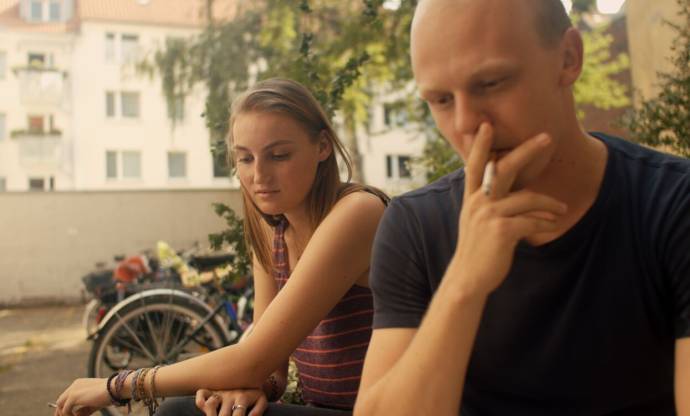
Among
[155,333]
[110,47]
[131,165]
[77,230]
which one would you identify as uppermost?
[110,47]

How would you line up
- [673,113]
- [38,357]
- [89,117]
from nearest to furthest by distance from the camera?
[673,113]
[38,357]
[89,117]

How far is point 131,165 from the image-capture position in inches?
1148

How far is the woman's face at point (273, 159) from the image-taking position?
2004mm

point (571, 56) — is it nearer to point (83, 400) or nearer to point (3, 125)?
point (83, 400)

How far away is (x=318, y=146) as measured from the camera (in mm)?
2143

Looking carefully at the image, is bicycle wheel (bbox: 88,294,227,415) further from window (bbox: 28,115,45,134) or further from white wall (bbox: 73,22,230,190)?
window (bbox: 28,115,45,134)

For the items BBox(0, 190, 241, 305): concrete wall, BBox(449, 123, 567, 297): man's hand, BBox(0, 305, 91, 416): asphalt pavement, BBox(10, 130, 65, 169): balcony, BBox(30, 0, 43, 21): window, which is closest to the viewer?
BBox(449, 123, 567, 297): man's hand

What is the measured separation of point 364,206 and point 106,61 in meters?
29.8

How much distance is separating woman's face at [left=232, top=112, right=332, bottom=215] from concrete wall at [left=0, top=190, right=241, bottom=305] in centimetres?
1045

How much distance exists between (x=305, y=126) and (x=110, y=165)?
94.3ft

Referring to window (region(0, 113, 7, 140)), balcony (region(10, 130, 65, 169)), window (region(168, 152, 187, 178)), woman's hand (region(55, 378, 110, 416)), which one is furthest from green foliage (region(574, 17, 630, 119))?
window (region(0, 113, 7, 140))

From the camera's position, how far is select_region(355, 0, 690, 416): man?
3.67 feet

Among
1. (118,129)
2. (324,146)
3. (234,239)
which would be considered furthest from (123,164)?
(324,146)

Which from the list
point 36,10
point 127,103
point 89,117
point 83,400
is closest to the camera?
point 83,400
